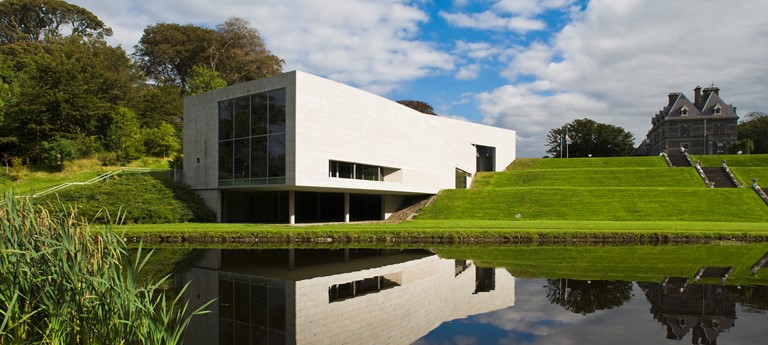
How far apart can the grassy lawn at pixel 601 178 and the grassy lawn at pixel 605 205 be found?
740cm

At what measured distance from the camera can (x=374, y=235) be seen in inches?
828

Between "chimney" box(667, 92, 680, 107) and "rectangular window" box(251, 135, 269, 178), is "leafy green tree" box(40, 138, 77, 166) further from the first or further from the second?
"chimney" box(667, 92, 680, 107)

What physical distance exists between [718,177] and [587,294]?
39.7 metres

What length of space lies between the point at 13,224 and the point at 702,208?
3472 centimetres

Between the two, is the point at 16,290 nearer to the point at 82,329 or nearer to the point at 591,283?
the point at 82,329

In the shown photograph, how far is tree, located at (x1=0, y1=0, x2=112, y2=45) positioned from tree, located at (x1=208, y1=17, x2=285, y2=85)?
A: 1440 centimetres

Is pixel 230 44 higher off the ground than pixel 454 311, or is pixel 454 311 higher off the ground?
pixel 230 44

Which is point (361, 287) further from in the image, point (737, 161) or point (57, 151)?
point (737, 161)

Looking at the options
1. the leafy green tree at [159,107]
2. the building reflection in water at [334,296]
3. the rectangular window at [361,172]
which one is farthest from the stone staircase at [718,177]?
the leafy green tree at [159,107]

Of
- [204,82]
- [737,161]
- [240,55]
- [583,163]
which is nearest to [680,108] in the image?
[737,161]

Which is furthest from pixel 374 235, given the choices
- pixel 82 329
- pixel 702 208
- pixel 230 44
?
pixel 230 44

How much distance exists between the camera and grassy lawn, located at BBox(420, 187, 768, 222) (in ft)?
101

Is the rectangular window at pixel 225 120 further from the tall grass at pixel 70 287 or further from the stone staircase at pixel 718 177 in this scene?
the stone staircase at pixel 718 177

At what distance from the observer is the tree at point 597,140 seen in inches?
3009
